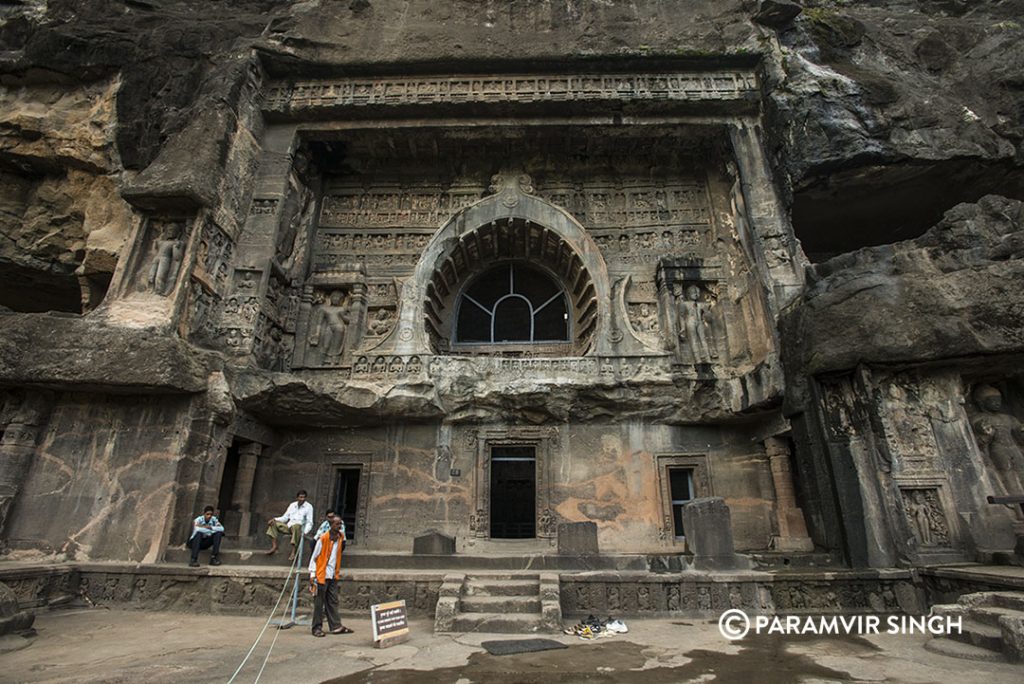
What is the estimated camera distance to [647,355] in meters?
9.38

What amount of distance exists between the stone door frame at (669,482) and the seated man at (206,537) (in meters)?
7.22

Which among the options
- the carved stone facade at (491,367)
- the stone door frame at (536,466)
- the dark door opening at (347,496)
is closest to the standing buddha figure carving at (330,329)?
the carved stone facade at (491,367)

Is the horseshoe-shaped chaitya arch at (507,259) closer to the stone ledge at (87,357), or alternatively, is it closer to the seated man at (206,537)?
the stone ledge at (87,357)

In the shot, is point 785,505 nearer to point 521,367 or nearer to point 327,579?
point 521,367

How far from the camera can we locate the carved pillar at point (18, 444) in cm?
719

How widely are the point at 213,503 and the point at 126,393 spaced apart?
2206 millimetres

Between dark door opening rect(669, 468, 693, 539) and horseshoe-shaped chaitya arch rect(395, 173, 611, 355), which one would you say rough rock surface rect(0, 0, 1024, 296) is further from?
dark door opening rect(669, 468, 693, 539)

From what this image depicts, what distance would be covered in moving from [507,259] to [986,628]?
9.83 m

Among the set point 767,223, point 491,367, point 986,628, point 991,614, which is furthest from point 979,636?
point 767,223

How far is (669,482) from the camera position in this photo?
925 centimetres

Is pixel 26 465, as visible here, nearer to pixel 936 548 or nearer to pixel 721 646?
pixel 721 646

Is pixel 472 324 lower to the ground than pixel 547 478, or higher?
higher

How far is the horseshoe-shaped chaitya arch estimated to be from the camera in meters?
10.0

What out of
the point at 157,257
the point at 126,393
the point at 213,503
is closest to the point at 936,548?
the point at 213,503
